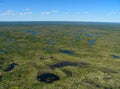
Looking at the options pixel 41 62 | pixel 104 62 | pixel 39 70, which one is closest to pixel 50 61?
pixel 41 62

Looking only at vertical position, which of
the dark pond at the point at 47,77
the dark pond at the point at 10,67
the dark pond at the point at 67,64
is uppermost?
the dark pond at the point at 10,67

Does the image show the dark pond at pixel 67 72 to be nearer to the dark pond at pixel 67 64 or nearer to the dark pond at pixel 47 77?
the dark pond at pixel 47 77

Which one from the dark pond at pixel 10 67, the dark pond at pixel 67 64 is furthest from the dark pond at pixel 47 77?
the dark pond at pixel 10 67

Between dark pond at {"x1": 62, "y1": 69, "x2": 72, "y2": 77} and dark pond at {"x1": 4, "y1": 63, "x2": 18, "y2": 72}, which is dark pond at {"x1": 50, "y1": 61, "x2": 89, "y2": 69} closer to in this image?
dark pond at {"x1": 62, "y1": 69, "x2": 72, "y2": 77}

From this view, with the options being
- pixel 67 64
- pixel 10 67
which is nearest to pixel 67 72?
pixel 67 64

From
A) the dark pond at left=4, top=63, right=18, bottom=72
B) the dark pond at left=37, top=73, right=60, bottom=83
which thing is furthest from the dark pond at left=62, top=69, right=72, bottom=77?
the dark pond at left=4, top=63, right=18, bottom=72

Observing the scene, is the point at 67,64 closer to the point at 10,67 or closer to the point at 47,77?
the point at 47,77

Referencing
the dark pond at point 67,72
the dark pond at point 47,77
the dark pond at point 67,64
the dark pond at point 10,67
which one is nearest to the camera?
the dark pond at point 47,77

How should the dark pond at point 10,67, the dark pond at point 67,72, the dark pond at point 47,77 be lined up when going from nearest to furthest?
the dark pond at point 47,77
the dark pond at point 67,72
the dark pond at point 10,67

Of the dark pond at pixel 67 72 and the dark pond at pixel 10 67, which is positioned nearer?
the dark pond at pixel 67 72
